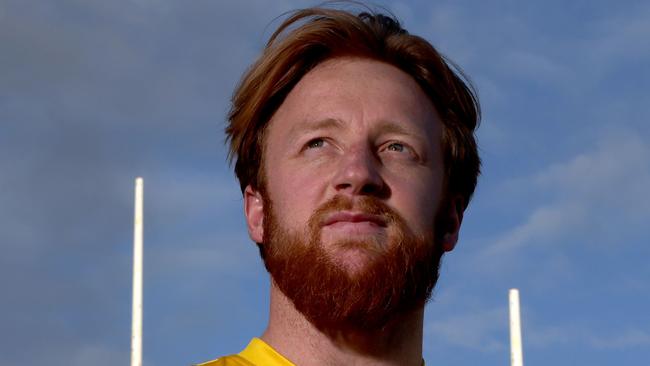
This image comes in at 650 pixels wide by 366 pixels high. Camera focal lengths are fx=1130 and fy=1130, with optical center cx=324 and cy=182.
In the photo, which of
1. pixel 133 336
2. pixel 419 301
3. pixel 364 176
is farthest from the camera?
pixel 133 336

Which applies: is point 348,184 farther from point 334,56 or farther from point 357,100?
point 334,56

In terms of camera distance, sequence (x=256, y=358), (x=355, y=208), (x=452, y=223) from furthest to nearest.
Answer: (x=452, y=223) → (x=256, y=358) → (x=355, y=208)

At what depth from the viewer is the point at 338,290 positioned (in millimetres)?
2480

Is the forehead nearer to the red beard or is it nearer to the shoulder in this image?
the red beard

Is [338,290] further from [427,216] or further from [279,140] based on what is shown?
[279,140]

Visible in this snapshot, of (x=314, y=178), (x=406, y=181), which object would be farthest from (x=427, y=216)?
(x=314, y=178)

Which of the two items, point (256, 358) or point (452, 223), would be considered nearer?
point (256, 358)

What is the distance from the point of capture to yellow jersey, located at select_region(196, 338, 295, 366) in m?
2.55

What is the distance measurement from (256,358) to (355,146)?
53cm

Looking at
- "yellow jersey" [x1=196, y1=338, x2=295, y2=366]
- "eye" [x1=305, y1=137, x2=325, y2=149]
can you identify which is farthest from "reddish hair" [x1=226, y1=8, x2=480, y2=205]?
"yellow jersey" [x1=196, y1=338, x2=295, y2=366]

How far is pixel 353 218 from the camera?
8.09ft

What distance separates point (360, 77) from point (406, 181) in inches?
12.8

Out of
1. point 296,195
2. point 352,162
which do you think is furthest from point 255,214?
point 352,162

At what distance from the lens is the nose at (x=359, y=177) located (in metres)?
2.48
